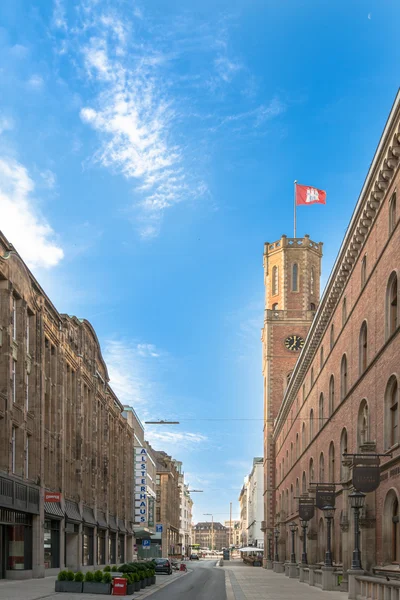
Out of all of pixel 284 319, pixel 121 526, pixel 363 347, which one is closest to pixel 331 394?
pixel 363 347

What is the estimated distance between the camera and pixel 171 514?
148m

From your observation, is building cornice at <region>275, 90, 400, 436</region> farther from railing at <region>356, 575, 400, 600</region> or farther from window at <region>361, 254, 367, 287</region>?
railing at <region>356, 575, 400, 600</region>

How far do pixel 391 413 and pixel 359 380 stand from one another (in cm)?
569

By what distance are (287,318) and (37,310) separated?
206ft

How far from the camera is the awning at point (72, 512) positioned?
51.9m

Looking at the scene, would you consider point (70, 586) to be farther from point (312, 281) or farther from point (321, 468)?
point (312, 281)

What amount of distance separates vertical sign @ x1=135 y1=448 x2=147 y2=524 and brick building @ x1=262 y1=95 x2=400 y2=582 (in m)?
27.9

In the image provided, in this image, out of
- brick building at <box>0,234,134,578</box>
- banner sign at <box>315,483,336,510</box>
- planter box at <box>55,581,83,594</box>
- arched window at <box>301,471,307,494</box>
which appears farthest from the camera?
arched window at <box>301,471,307,494</box>

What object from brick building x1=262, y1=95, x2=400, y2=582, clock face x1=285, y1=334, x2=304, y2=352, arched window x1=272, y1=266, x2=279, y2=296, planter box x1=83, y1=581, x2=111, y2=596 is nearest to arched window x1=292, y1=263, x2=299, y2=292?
arched window x1=272, y1=266, x2=279, y2=296

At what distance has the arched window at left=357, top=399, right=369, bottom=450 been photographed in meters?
34.4

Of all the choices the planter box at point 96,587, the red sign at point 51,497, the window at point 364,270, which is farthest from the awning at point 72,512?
the window at point 364,270

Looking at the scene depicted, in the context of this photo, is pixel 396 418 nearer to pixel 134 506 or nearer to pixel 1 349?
pixel 1 349

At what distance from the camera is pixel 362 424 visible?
35219 mm

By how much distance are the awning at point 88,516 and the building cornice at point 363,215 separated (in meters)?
20.2
